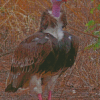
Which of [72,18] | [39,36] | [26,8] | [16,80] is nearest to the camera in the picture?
[39,36]

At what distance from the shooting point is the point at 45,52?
11.6 ft

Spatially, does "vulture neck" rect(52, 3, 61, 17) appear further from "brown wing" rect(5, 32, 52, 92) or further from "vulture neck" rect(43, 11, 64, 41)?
"brown wing" rect(5, 32, 52, 92)

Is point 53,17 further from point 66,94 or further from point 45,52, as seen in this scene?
point 66,94

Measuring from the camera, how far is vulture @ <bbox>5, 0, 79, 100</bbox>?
11.8 ft

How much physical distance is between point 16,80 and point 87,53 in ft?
6.49

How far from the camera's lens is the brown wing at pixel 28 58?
3.57 metres

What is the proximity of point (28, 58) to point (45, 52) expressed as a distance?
12.4 inches

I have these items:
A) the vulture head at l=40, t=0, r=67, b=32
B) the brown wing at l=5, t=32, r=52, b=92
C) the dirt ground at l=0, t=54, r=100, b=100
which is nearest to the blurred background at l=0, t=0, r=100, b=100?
the dirt ground at l=0, t=54, r=100, b=100

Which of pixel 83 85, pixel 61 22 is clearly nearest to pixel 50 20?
pixel 61 22

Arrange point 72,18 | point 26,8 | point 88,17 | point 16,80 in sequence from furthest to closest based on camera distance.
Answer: point 26,8 → point 72,18 → point 88,17 → point 16,80

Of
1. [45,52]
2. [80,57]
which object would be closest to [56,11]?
[45,52]

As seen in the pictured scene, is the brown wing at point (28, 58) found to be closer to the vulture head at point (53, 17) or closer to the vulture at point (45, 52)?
the vulture at point (45, 52)

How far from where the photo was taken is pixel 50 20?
3.69m

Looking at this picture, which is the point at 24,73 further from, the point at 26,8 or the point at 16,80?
the point at 26,8
